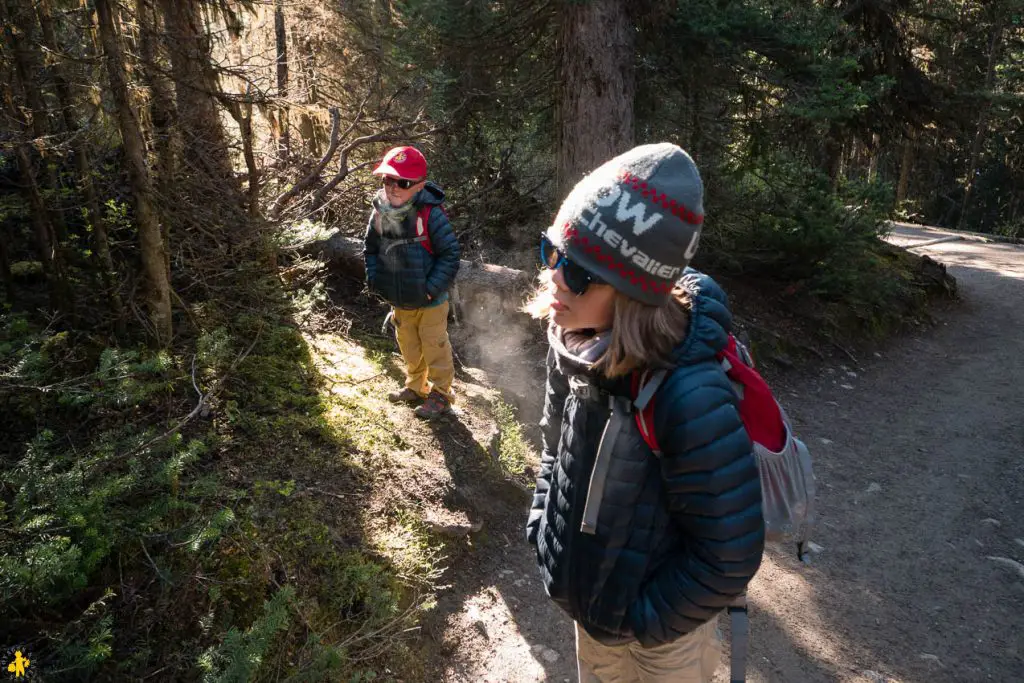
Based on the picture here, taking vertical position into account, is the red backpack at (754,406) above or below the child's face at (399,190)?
below

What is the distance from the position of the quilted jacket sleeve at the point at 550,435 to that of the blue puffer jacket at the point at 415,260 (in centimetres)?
267

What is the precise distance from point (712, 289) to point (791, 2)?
8.90 meters

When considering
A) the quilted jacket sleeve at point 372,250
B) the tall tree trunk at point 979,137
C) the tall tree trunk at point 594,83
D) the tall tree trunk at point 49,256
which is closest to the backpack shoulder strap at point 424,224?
the quilted jacket sleeve at point 372,250

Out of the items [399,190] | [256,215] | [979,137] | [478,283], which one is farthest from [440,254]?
[979,137]

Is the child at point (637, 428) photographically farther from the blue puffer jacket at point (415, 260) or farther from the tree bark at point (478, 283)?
the tree bark at point (478, 283)

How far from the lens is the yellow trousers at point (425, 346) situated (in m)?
5.23

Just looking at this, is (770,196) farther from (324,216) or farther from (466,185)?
(324,216)

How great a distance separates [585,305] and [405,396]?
3987 mm

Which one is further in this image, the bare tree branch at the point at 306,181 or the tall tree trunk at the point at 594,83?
the tall tree trunk at the point at 594,83

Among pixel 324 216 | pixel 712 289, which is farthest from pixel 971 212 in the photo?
pixel 712 289

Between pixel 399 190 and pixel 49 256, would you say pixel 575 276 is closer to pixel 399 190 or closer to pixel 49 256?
pixel 399 190

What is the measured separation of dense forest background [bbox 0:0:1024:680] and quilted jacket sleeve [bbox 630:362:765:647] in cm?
193

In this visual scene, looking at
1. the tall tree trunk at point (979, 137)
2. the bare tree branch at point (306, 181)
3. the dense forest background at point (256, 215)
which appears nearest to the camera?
the dense forest background at point (256, 215)

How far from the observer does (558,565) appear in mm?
2115
